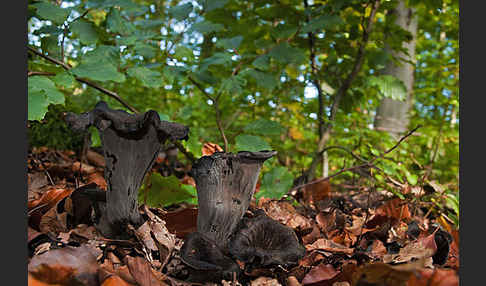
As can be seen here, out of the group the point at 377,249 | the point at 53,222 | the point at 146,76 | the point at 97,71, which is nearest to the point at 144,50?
the point at 146,76

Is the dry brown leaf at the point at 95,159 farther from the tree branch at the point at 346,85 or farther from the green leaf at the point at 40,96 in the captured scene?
the tree branch at the point at 346,85

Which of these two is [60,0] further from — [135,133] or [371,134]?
[371,134]

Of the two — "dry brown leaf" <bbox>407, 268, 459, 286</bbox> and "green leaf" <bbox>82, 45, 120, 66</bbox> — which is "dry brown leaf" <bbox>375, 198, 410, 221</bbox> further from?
"green leaf" <bbox>82, 45, 120, 66</bbox>

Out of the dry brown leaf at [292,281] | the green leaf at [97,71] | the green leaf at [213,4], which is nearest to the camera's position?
the dry brown leaf at [292,281]

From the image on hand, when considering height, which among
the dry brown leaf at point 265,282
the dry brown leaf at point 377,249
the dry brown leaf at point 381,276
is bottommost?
the dry brown leaf at point 377,249

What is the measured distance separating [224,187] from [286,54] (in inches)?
51.3

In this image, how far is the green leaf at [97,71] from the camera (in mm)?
1438

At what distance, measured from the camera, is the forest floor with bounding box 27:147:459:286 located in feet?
2.77

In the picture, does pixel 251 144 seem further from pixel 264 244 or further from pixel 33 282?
pixel 33 282

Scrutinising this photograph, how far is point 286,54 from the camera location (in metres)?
2.11

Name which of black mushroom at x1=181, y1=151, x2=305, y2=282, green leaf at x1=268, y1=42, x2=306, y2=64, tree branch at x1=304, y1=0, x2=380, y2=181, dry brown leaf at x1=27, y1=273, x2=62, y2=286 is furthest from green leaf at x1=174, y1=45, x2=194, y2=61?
dry brown leaf at x1=27, y1=273, x2=62, y2=286

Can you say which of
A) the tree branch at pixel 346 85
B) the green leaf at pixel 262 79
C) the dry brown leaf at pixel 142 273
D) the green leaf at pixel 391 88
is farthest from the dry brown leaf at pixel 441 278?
the green leaf at pixel 391 88

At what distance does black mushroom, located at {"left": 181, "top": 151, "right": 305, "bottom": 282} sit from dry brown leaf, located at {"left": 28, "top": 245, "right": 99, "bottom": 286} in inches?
10.1

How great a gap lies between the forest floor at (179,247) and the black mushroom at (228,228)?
2.9 inches
